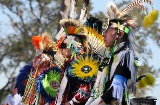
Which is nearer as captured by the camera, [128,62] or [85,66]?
[128,62]

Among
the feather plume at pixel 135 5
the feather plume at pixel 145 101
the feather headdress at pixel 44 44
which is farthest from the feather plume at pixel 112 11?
the feather headdress at pixel 44 44

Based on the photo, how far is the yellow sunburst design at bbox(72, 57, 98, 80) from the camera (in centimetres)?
461

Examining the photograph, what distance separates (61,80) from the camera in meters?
5.01

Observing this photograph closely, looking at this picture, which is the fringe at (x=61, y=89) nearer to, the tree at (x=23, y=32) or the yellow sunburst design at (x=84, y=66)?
the yellow sunburst design at (x=84, y=66)

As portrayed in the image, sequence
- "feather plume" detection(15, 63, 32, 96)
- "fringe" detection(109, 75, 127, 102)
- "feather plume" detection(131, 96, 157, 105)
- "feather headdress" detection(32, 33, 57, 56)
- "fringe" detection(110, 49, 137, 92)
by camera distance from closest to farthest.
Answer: "fringe" detection(109, 75, 127, 102)
"fringe" detection(110, 49, 137, 92)
"feather plume" detection(131, 96, 157, 105)
"feather headdress" detection(32, 33, 57, 56)
"feather plume" detection(15, 63, 32, 96)

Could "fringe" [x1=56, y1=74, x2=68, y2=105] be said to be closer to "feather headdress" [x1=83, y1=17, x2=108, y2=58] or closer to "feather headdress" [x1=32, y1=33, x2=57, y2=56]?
"feather headdress" [x1=83, y1=17, x2=108, y2=58]

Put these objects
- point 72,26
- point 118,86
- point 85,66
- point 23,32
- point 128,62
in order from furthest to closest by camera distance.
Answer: point 23,32
point 72,26
point 85,66
point 128,62
point 118,86

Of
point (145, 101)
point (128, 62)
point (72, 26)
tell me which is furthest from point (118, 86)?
point (72, 26)

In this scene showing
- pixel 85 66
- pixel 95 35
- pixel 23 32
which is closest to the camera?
pixel 85 66

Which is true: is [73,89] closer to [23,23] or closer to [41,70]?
[41,70]

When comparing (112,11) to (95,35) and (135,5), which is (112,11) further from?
(95,35)

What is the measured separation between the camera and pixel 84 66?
4652 millimetres

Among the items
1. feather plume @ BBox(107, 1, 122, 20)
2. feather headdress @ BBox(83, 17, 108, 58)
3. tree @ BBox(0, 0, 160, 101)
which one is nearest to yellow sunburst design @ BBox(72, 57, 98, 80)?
feather headdress @ BBox(83, 17, 108, 58)

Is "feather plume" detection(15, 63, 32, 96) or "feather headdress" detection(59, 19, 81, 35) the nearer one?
"feather headdress" detection(59, 19, 81, 35)
